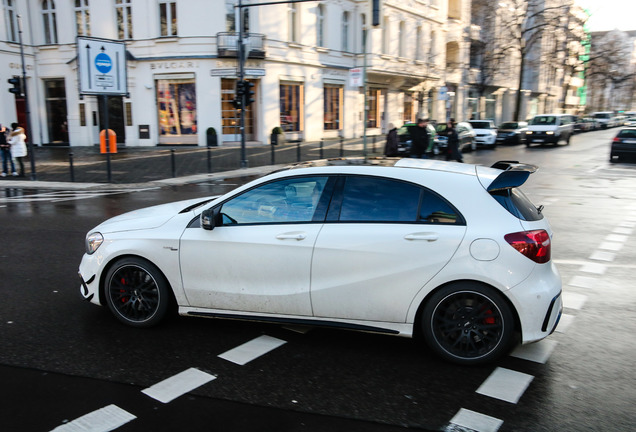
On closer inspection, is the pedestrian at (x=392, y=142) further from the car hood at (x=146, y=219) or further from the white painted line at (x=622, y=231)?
the car hood at (x=146, y=219)

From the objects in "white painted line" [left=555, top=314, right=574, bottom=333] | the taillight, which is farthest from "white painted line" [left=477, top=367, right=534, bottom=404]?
"white painted line" [left=555, top=314, right=574, bottom=333]

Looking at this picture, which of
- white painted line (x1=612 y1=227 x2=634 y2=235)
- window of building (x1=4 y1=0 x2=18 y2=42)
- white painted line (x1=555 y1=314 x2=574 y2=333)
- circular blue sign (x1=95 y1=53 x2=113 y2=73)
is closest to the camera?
white painted line (x1=555 y1=314 x2=574 y2=333)

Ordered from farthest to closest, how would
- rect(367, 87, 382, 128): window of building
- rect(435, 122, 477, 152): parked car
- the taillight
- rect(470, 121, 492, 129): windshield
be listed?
rect(367, 87, 382, 128): window of building
rect(470, 121, 492, 129): windshield
rect(435, 122, 477, 152): parked car
the taillight

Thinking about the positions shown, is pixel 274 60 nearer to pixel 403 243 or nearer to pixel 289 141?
pixel 289 141

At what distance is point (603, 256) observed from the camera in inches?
301

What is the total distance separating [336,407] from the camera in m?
3.57

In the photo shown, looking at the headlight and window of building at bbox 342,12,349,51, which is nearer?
the headlight

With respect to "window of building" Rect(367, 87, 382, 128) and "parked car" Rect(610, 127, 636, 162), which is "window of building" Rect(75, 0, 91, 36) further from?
"parked car" Rect(610, 127, 636, 162)

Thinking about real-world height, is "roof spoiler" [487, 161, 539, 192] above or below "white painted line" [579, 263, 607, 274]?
above

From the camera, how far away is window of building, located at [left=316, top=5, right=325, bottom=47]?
108ft

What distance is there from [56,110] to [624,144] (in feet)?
96.3

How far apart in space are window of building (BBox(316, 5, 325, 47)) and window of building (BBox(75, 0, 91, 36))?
12.9 metres

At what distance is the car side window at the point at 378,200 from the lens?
4.30 metres

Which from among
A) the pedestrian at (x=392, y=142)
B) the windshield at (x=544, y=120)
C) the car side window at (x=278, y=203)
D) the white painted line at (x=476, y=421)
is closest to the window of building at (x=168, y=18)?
the pedestrian at (x=392, y=142)
